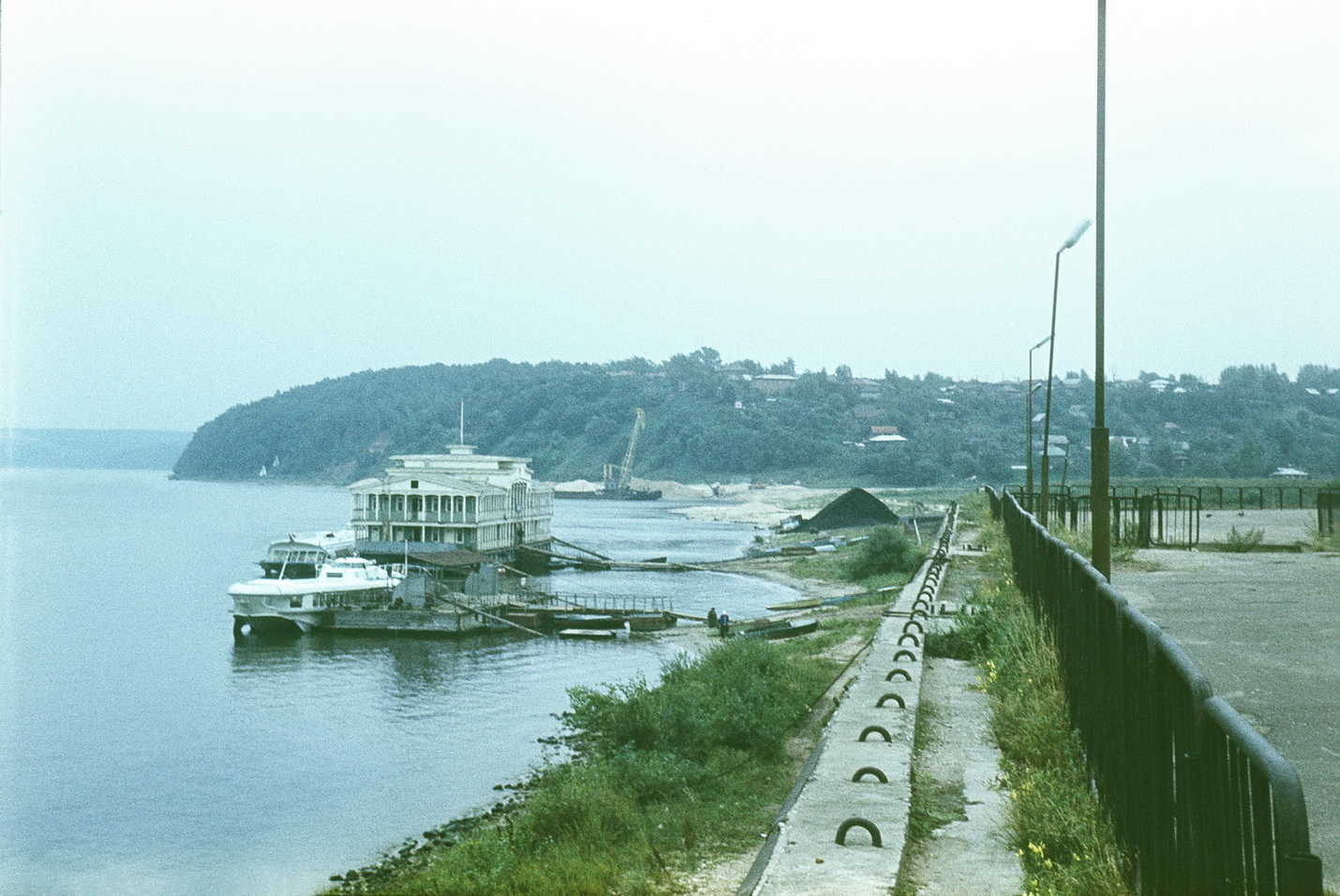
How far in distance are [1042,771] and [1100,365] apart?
464cm

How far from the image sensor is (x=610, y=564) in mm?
84125

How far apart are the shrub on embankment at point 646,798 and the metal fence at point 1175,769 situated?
14.0 feet

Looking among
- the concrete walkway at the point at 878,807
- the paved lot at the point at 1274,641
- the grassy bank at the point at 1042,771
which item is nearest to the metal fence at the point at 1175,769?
the grassy bank at the point at 1042,771

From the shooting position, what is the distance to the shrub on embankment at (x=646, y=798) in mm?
11141

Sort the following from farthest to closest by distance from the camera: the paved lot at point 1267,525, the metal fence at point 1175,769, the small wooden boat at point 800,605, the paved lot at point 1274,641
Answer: the small wooden boat at point 800,605 < the paved lot at point 1267,525 < the paved lot at point 1274,641 < the metal fence at point 1175,769

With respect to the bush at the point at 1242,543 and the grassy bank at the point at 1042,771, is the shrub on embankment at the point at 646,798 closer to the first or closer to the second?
the grassy bank at the point at 1042,771

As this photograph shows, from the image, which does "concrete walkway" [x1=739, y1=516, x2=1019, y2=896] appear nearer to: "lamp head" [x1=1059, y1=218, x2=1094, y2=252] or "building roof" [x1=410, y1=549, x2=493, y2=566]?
"lamp head" [x1=1059, y1=218, x2=1094, y2=252]

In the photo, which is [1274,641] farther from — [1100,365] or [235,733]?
[235,733]

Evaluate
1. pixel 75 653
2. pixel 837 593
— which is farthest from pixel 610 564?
pixel 75 653

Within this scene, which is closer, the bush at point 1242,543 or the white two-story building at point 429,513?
the bush at point 1242,543

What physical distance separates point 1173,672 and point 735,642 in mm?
18233

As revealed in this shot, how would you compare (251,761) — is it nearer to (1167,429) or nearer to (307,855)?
(307,855)

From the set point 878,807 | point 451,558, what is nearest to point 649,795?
point 878,807

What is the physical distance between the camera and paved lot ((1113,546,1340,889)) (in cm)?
802
